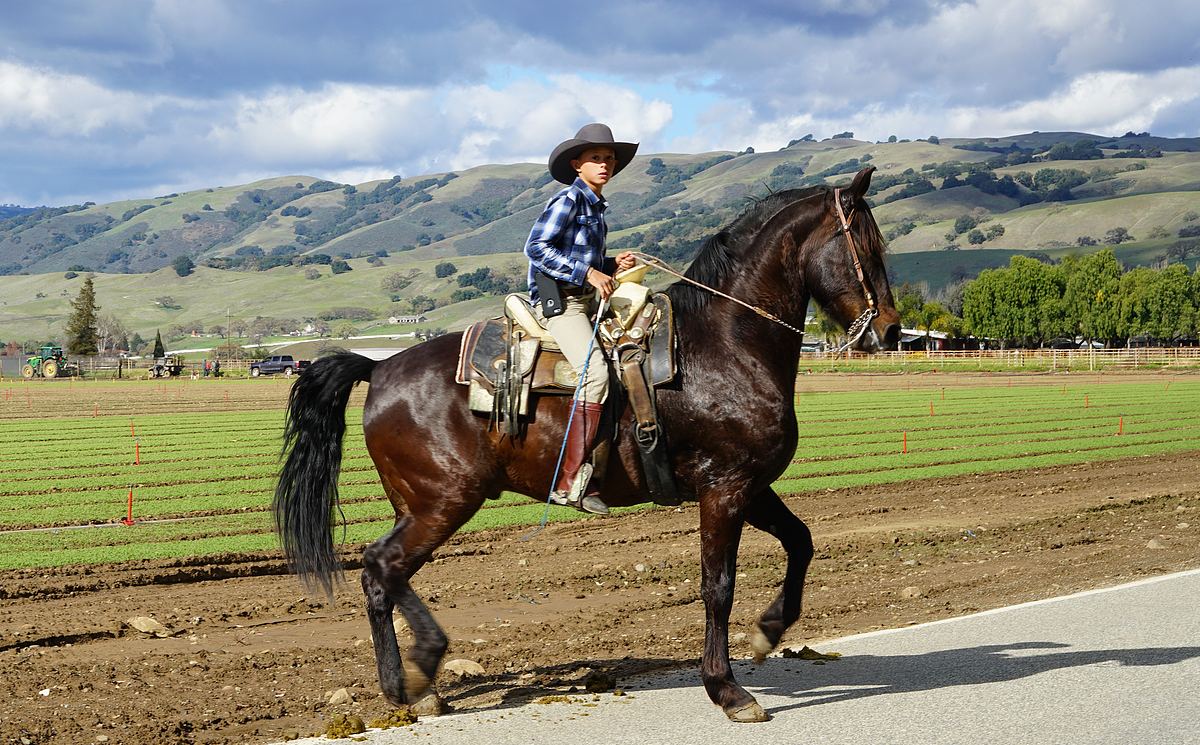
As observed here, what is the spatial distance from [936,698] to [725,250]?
304 cm

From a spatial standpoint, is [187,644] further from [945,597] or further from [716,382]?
[945,597]

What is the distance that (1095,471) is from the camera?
70.1 feet

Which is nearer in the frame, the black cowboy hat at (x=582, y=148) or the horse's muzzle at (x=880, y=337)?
the horse's muzzle at (x=880, y=337)

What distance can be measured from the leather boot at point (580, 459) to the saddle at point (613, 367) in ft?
0.59

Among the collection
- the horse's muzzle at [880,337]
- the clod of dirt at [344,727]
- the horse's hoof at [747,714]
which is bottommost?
the horse's hoof at [747,714]

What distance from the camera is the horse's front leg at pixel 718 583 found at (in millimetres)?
6723

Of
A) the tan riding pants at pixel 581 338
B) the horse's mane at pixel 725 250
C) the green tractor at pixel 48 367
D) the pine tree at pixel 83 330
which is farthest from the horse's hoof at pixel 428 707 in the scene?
the pine tree at pixel 83 330

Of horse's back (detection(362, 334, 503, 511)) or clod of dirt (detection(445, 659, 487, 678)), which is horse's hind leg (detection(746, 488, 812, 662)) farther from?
clod of dirt (detection(445, 659, 487, 678))

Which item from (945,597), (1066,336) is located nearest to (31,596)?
(945,597)

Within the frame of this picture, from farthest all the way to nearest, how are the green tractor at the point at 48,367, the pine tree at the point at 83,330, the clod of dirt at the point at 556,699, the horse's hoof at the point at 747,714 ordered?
the pine tree at the point at 83,330 < the green tractor at the point at 48,367 < the clod of dirt at the point at 556,699 < the horse's hoof at the point at 747,714

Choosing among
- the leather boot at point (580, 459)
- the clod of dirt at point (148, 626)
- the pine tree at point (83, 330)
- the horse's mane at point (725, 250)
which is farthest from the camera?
the pine tree at point (83, 330)

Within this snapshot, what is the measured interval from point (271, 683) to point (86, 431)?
1188 inches

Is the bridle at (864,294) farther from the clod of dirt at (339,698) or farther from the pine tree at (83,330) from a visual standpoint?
the pine tree at (83,330)

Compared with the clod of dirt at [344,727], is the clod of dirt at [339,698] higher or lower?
lower
